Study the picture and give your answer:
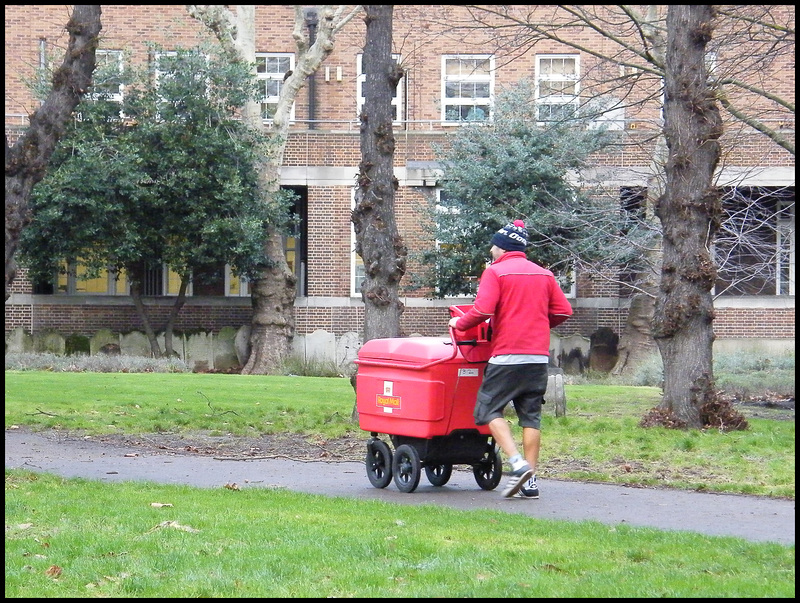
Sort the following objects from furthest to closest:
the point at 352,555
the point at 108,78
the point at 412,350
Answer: the point at 108,78 < the point at 412,350 < the point at 352,555

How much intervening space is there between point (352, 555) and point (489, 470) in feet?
10.8

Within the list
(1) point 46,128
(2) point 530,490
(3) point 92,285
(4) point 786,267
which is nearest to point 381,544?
(2) point 530,490

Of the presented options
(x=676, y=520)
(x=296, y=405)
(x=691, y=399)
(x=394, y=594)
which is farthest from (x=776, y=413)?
(x=394, y=594)

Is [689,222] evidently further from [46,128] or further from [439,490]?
[46,128]

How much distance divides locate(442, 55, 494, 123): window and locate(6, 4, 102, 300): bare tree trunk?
1925 centimetres

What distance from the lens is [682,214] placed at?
1288 centimetres

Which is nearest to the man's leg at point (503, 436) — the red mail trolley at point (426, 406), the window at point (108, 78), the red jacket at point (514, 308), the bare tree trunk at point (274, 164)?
the red mail trolley at point (426, 406)

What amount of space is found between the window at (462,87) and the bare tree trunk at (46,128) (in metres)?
19.3

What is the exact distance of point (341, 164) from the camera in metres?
28.3

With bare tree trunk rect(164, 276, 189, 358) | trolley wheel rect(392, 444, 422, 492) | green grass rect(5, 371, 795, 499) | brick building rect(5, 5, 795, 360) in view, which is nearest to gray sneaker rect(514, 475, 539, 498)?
trolley wheel rect(392, 444, 422, 492)

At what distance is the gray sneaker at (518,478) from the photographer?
7957 mm

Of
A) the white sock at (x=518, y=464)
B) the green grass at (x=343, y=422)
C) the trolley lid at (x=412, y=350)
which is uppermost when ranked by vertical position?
the trolley lid at (x=412, y=350)

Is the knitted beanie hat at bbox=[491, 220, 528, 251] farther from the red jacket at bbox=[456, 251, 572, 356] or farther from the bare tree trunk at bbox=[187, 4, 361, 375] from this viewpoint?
the bare tree trunk at bbox=[187, 4, 361, 375]

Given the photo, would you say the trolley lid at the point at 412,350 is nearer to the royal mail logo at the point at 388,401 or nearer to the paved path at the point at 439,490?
the royal mail logo at the point at 388,401
